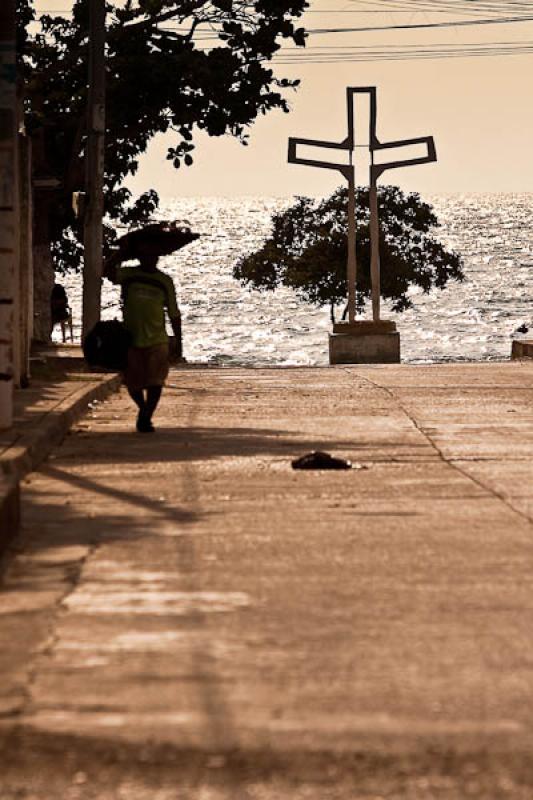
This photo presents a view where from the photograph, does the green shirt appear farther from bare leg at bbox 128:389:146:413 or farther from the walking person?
bare leg at bbox 128:389:146:413

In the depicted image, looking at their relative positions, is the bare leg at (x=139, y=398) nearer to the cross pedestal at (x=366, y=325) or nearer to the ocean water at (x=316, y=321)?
the cross pedestal at (x=366, y=325)

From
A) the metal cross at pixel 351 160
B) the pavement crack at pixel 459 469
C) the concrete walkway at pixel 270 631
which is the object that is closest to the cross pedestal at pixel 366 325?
the metal cross at pixel 351 160

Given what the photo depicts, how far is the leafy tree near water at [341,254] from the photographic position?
2808 inches

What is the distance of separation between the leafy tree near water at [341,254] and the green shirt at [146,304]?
2098 inches

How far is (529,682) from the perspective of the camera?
6.31 metres

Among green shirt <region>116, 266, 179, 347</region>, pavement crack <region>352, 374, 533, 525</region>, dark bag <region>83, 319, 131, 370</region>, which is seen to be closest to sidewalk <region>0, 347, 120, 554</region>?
dark bag <region>83, 319, 131, 370</region>

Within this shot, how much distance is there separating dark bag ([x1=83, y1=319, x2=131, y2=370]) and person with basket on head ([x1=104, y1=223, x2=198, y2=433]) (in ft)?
0.17

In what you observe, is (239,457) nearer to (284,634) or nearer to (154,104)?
(284,634)

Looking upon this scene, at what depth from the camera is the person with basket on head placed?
17.3m

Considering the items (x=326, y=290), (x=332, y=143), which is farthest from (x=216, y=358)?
(x=332, y=143)

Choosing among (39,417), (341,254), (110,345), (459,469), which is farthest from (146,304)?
(341,254)

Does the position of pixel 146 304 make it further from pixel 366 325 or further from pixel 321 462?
pixel 366 325

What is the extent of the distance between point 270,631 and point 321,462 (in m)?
6.48

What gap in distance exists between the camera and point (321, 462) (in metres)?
13.7
